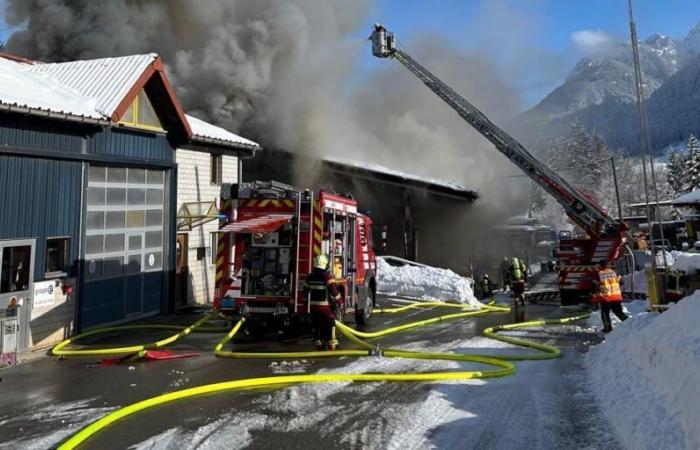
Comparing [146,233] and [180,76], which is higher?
[180,76]

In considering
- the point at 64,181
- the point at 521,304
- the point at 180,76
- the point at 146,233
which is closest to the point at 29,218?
the point at 64,181

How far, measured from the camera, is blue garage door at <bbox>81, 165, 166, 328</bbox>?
1023 centimetres

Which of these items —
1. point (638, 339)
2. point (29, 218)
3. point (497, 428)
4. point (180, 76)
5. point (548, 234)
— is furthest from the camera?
point (548, 234)

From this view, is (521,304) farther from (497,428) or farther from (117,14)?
(117,14)

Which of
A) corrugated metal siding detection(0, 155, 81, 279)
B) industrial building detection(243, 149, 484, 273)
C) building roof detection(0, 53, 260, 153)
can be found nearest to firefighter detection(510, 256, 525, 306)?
industrial building detection(243, 149, 484, 273)

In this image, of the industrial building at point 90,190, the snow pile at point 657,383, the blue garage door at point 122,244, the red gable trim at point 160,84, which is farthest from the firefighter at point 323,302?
the red gable trim at point 160,84

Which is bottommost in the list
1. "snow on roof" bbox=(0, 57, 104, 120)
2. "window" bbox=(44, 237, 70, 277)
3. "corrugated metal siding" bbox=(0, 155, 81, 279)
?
"window" bbox=(44, 237, 70, 277)

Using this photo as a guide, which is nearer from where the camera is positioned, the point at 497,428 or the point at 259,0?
the point at 497,428

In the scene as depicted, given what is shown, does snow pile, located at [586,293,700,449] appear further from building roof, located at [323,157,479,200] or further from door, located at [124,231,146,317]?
building roof, located at [323,157,479,200]

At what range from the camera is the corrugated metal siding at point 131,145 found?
1020cm

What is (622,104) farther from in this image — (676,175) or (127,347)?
(127,347)

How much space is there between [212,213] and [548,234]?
33.8 meters

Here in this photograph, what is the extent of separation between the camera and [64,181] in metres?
9.44

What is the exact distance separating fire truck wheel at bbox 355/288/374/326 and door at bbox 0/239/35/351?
5413mm
